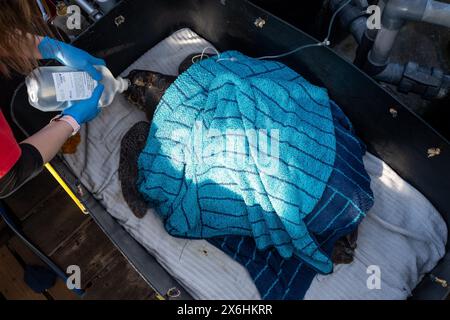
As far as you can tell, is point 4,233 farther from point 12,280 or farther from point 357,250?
point 357,250

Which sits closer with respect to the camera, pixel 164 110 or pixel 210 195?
pixel 210 195

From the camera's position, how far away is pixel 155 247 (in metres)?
1.21

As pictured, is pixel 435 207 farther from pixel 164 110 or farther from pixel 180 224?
pixel 164 110

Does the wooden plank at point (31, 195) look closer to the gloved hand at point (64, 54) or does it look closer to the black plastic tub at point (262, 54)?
the black plastic tub at point (262, 54)

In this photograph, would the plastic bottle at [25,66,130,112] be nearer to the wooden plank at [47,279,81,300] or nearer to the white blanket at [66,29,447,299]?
the white blanket at [66,29,447,299]

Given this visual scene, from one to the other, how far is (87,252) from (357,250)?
2.99 ft

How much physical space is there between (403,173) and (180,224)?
710 millimetres

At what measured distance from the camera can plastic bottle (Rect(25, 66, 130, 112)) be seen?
43.1 inches

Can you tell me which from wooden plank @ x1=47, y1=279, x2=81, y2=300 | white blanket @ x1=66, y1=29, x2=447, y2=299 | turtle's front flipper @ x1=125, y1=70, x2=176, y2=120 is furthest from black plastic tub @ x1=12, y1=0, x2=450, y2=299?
wooden plank @ x1=47, y1=279, x2=81, y2=300

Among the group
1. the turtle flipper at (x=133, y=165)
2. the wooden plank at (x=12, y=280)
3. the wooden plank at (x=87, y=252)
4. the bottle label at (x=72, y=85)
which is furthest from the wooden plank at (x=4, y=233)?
the bottle label at (x=72, y=85)

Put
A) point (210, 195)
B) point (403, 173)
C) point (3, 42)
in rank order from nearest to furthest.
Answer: point (3, 42)
point (210, 195)
point (403, 173)

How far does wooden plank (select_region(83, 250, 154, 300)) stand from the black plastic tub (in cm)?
29

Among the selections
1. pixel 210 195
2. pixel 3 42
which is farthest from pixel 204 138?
pixel 3 42

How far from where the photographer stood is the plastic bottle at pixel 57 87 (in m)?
1.09
